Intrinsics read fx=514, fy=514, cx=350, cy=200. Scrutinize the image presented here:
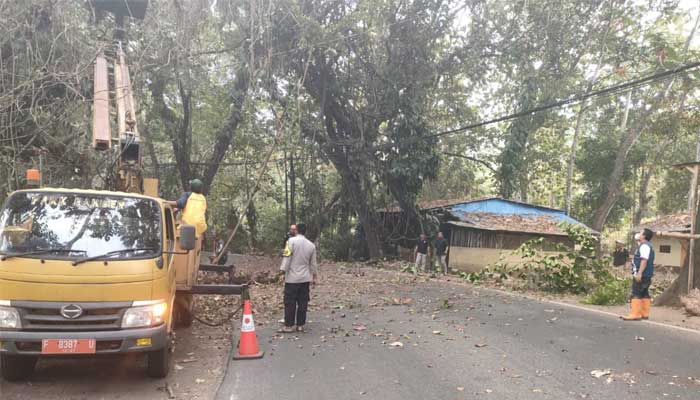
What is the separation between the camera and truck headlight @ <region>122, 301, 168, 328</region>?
5.43 m

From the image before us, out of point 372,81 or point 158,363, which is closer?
point 158,363

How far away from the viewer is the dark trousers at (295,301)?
330 inches

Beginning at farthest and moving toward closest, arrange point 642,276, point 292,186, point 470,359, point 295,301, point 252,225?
1. point 252,225
2. point 292,186
3. point 642,276
4. point 295,301
5. point 470,359

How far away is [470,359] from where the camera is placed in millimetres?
6961

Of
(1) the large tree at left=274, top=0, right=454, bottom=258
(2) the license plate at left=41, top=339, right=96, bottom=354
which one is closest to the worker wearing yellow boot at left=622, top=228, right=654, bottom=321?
(2) the license plate at left=41, top=339, right=96, bottom=354

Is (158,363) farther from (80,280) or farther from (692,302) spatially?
(692,302)

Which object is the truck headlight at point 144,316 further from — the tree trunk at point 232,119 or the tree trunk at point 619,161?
the tree trunk at point 619,161

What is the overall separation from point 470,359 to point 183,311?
479cm

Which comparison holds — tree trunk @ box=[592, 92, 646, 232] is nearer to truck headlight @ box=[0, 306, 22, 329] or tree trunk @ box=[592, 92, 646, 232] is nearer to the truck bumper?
the truck bumper

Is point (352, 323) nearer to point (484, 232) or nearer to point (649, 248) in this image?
point (649, 248)

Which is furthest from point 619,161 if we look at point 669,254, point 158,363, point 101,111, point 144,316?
point 144,316

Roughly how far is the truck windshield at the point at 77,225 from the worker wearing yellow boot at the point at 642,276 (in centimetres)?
833

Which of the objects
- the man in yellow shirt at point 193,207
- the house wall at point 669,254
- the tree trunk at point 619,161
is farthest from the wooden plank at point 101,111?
the house wall at point 669,254

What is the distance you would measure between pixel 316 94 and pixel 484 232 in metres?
9.36
